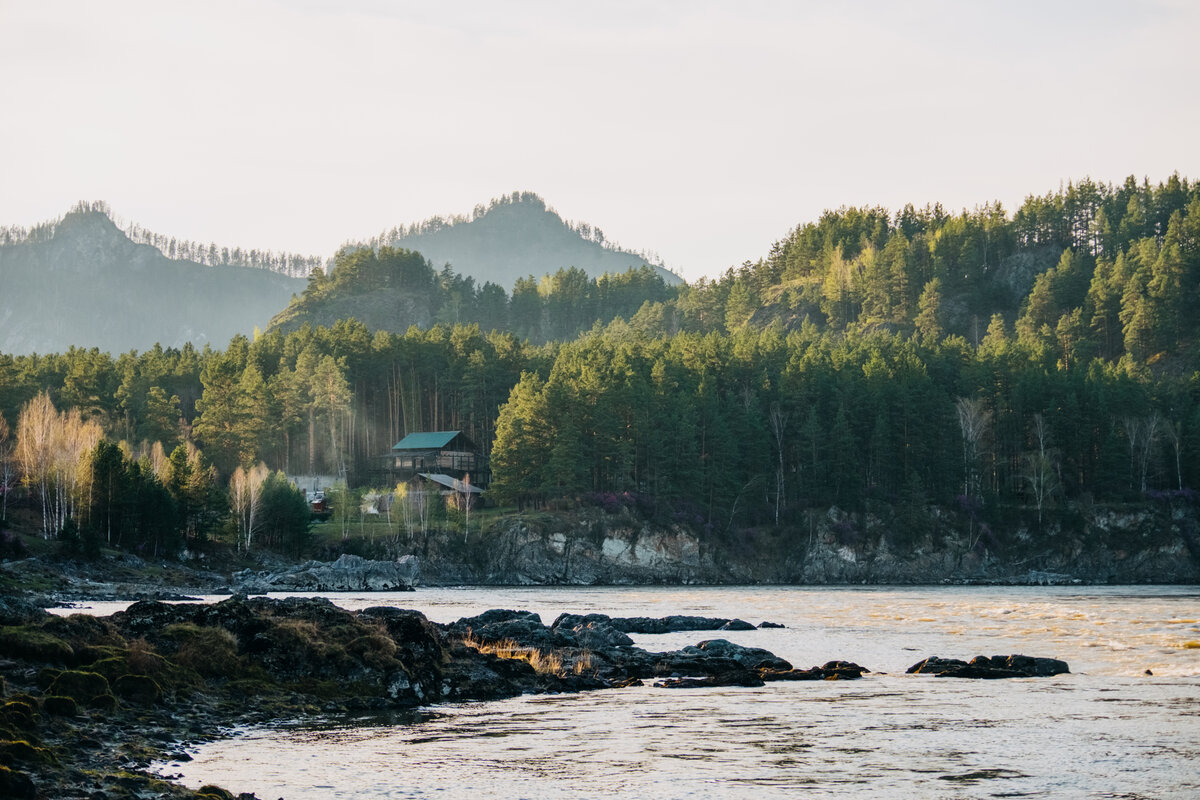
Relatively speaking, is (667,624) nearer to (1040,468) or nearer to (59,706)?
(59,706)

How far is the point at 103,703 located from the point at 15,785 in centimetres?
839

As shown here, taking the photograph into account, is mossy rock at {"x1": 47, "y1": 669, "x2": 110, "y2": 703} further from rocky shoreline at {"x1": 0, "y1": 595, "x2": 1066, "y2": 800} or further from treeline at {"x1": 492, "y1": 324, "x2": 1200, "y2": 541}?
treeline at {"x1": 492, "y1": 324, "x2": 1200, "y2": 541}

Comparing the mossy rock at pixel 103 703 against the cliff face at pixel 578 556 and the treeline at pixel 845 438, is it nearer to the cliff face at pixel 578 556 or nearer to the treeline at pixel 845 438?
the cliff face at pixel 578 556

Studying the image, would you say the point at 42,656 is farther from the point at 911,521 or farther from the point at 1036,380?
the point at 1036,380

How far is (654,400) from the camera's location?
12556 cm

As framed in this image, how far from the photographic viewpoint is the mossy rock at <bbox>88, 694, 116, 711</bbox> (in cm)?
2388

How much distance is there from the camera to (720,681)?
1341 inches

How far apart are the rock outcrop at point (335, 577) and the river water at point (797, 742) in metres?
51.6

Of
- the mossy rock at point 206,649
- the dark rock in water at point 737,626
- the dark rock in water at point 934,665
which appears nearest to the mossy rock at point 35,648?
the mossy rock at point 206,649

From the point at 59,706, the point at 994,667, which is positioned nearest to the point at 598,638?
the point at 994,667

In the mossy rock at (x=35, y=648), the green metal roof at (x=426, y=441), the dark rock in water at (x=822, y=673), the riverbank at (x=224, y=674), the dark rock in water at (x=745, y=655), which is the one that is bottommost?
the dark rock in water at (x=822, y=673)

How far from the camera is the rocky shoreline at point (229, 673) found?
64.7 feet

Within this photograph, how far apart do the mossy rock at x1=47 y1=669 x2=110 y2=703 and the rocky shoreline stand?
0.10 feet

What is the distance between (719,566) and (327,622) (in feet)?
272
